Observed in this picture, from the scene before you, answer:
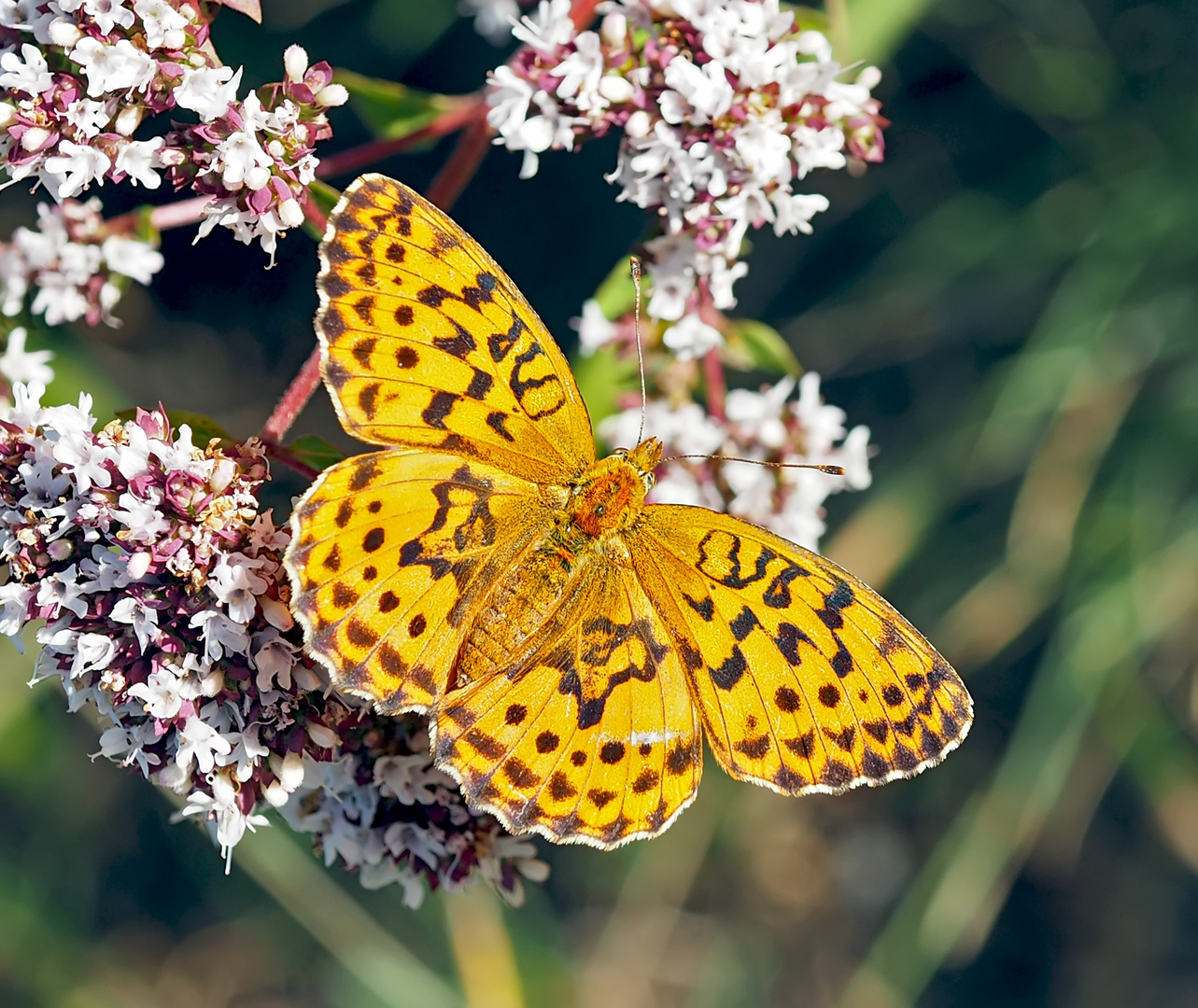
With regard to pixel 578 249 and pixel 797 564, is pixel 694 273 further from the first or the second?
pixel 578 249

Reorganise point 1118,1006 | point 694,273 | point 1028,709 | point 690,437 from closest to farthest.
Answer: point 694,273 < point 690,437 < point 1028,709 < point 1118,1006

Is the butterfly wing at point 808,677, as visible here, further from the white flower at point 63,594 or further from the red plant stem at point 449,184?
the white flower at point 63,594

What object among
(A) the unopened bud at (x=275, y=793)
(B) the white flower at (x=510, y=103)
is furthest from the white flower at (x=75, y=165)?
(A) the unopened bud at (x=275, y=793)

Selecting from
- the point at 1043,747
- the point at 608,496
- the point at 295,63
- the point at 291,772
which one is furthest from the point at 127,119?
the point at 1043,747

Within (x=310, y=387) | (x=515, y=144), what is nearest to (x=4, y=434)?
(x=310, y=387)

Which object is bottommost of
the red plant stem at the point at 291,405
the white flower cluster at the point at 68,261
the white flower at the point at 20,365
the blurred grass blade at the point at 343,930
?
the blurred grass blade at the point at 343,930

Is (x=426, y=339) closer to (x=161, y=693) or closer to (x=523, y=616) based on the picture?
(x=523, y=616)
